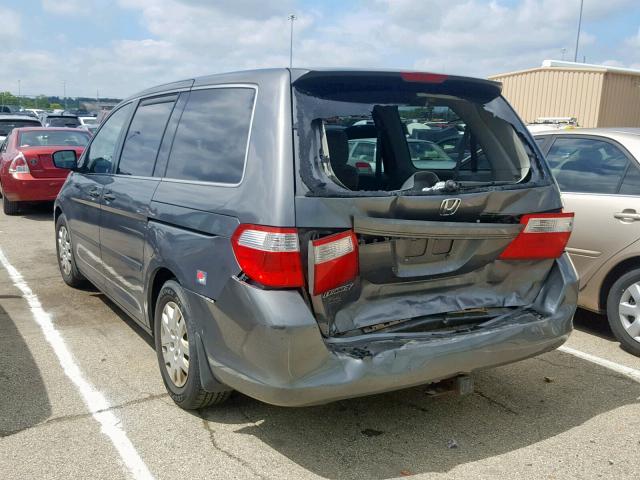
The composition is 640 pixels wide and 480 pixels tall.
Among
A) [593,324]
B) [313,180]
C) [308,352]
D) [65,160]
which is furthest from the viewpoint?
[65,160]

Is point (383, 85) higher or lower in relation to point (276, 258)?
higher

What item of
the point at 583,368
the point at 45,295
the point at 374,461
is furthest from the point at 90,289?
the point at 583,368

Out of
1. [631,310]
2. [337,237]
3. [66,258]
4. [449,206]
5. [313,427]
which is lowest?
[313,427]

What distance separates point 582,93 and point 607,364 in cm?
1694

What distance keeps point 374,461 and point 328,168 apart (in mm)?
1448

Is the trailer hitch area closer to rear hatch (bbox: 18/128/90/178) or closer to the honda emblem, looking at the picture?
the honda emblem

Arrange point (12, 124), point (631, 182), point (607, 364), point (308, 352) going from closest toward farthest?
1. point (308, 352)
2. point (607, 364)
3. point (631, 182)
4. point (12, 124)

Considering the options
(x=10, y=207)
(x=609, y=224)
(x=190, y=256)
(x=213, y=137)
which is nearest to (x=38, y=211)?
(x=10, y=207)

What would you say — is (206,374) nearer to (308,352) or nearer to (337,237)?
(308,352)

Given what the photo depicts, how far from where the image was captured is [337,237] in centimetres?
289

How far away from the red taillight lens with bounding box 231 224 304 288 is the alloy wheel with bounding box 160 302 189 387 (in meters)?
0.82

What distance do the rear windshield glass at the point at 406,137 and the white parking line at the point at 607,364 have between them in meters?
1.74

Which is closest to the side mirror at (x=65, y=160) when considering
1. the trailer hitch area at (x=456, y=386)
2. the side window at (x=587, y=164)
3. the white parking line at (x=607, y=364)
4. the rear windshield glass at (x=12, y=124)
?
the trailer hitch area at (x=456, y=386)

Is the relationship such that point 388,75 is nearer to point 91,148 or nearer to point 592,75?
point 91,148
